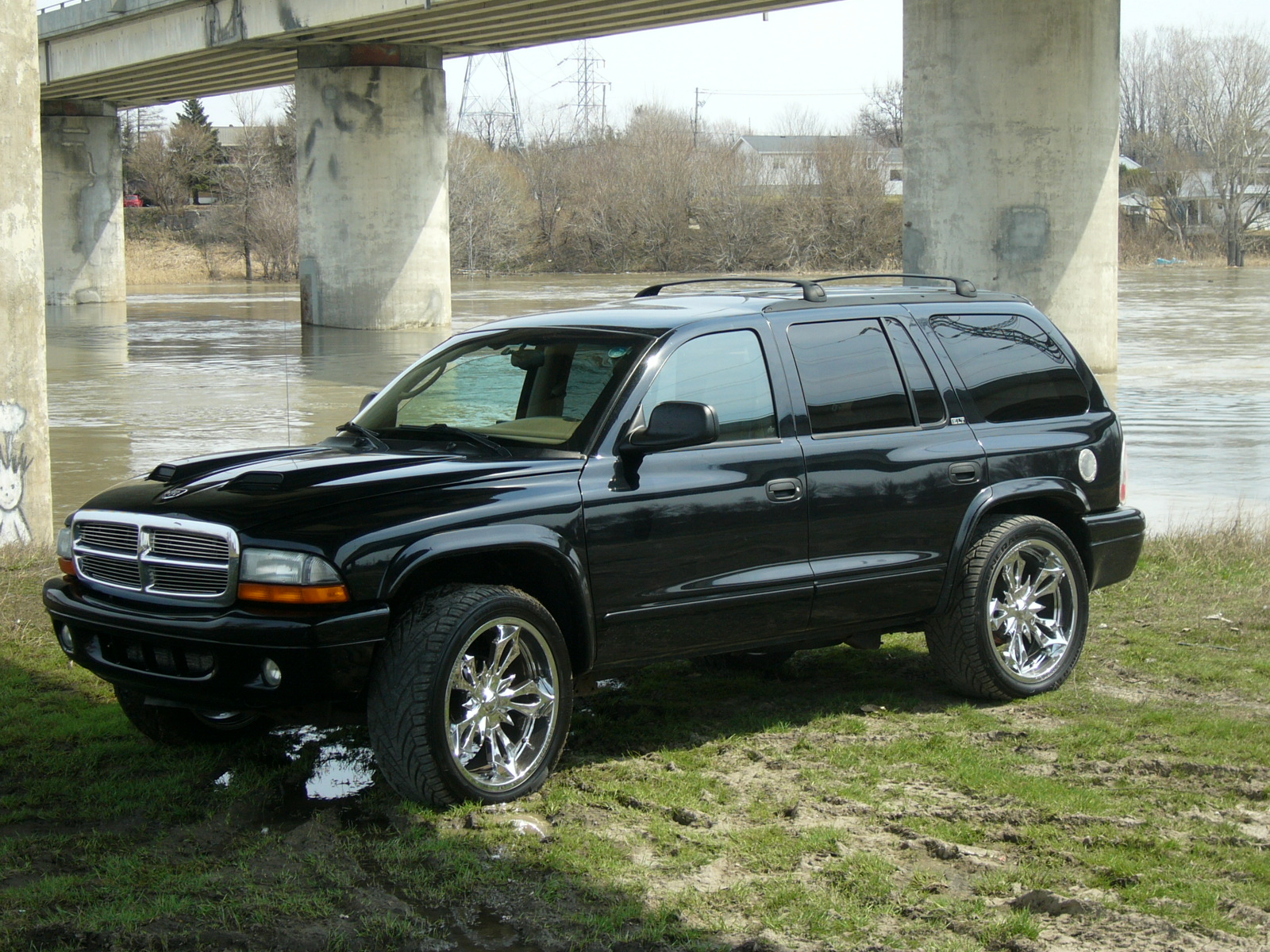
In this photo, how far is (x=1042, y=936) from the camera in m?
4.02

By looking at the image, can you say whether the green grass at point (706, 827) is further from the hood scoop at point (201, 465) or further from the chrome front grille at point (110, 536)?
the hood scoop at point (201, 465)

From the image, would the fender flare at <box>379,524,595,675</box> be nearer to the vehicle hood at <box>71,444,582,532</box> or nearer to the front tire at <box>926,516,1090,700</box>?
the vehicle hood at <box>71,444,582,532</box>

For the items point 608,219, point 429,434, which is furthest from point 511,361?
point 608,219

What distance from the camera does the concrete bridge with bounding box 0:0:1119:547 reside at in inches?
795

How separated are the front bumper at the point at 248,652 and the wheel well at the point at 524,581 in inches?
10.2

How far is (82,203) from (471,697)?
47.7 metres

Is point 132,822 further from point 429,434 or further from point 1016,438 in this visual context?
point 1016,438

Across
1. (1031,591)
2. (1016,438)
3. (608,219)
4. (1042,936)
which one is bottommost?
(1042,936)

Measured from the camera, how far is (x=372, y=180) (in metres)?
33.0

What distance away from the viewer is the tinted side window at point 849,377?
5.94 metres

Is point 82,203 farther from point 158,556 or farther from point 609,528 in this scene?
point 609,528

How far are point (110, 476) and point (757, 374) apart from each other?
10531mm

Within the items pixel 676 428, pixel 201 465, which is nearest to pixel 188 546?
pixel 201 465

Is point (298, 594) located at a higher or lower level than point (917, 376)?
lower
